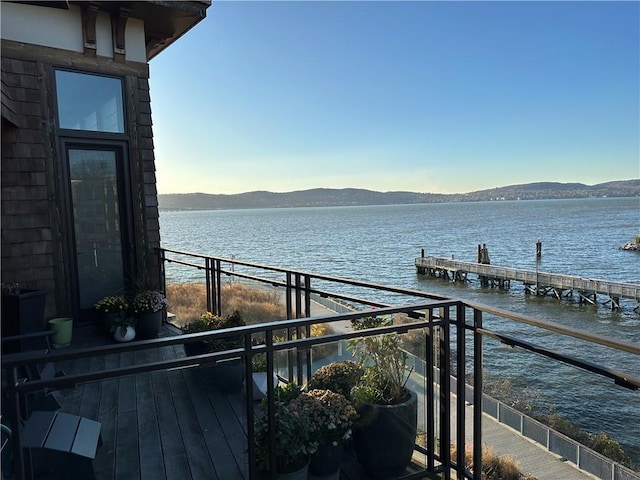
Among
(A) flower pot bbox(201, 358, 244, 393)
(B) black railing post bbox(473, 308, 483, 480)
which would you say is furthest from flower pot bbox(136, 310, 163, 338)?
(B) black railing post bbox(473, 308, 483, 480)

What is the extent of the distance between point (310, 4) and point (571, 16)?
611cm

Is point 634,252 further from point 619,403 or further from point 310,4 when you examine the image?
point 310,4

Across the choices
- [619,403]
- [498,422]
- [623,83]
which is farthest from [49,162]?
[623,83]

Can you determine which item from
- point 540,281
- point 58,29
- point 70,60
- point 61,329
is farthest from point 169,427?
point 540,281

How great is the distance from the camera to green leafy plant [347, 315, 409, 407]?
2141 millimetres

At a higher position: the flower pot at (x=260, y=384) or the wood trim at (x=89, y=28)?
the wood trim at (x=89, y=28)

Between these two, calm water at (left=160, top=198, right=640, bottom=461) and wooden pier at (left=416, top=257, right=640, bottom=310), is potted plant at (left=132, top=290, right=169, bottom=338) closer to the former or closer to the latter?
calm water at (left=160, top=198, right=640, bottom=461)

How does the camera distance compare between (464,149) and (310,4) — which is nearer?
(310,4)

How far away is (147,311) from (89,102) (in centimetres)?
226

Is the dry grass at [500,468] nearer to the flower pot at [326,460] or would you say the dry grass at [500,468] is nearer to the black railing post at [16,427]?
the flower pot at [326,460]

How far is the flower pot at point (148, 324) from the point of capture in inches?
183

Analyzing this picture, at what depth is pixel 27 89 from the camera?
4324 millimetres

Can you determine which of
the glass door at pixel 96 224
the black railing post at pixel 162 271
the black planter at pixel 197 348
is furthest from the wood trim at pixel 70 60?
the black planter at pixel 197 348

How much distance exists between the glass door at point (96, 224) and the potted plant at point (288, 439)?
359 centimetres
